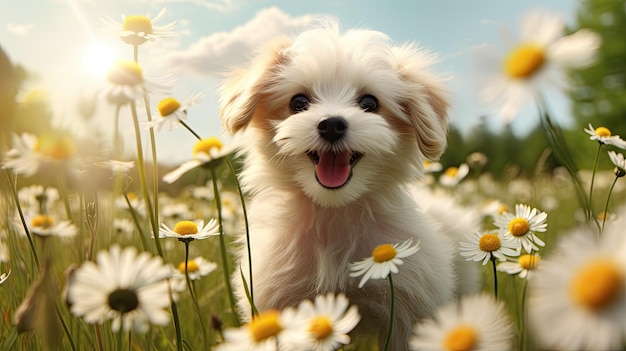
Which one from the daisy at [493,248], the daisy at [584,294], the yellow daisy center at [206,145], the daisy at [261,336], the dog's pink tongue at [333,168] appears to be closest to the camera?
the daisy at [584,294]

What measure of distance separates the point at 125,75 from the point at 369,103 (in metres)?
1.32

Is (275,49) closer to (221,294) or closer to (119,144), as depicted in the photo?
(119,144)

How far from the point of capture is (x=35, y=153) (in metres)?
1.41

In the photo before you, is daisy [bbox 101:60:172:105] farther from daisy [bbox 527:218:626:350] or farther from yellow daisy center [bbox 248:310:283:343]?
daisy [bbox 527:218:626:350]

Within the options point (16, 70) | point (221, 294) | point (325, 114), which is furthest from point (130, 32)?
point (221, 294)

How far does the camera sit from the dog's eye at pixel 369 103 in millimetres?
2653

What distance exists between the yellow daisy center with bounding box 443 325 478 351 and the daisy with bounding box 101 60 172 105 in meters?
0.99

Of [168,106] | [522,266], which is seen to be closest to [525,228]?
[522,266]

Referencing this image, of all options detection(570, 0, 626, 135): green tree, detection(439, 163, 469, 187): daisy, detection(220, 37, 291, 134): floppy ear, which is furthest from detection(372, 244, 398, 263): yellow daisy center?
detection(570, 0, 626, 135): green tree

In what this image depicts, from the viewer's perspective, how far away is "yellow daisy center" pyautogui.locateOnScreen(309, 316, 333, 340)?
1.23 m

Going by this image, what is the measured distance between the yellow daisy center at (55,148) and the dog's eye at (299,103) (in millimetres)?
1318

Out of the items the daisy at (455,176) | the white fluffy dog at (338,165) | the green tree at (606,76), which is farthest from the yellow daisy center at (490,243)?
the green tree at (606,76)

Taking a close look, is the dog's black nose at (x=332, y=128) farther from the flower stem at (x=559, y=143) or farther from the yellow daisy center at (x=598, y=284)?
the yellow daisy center at (x=598, y=284)

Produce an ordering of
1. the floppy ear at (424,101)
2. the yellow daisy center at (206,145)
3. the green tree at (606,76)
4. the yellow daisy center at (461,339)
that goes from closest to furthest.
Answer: the yellow daisy center at (461,339) → the yellow daisy center at (206,145) → the floppy ear at (424,101) → the green tree at (606,76)
